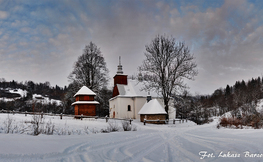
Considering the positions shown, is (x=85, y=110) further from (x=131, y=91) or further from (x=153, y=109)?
(x=131, y=91)

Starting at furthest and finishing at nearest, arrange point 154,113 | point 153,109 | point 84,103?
point 84,103 → point 153,109 → point 154,113

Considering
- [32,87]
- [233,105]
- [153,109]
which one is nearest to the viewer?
[153,109]

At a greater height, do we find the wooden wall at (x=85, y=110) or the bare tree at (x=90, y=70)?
the bare tree at (x=90, y=70)

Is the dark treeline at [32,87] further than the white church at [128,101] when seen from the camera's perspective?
Yes

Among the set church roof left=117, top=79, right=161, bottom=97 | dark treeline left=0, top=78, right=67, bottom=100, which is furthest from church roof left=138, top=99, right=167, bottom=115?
dark treeline left=0, top=78, right=67, bottom=100

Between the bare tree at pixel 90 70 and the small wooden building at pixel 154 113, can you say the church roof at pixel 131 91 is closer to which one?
the bare tree at pixel 90 70

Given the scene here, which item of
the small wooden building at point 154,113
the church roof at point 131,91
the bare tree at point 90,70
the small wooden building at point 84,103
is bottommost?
the small wooden building at point 154,113

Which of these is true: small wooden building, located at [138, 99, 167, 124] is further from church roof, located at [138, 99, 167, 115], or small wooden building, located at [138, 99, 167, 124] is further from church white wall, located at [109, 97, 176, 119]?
church white wall, located at [109, 97, 176, 119]

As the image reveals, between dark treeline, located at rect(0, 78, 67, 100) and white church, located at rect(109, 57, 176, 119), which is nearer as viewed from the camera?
white church, located at rect(109, 57, 176, 119)

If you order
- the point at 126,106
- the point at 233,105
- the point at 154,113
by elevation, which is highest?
the point at 126,106

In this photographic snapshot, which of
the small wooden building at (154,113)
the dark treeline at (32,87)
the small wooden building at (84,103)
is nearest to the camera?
the small wooden building at (154,113)

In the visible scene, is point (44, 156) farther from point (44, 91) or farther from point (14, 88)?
point (14, 88)


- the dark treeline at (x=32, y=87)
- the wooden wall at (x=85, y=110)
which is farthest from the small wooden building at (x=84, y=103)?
the dark treeline at (x=32, y=87)

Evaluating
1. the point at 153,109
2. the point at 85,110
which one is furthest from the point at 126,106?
the point at 85,110
